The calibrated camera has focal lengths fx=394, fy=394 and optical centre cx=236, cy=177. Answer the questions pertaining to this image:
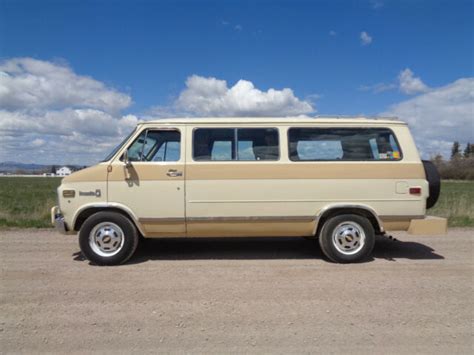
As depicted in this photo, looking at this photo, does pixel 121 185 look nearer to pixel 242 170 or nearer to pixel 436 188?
pixel 242 170

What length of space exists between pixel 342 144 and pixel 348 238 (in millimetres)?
1509

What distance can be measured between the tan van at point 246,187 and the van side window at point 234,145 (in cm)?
2

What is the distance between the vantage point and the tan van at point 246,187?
6.07m

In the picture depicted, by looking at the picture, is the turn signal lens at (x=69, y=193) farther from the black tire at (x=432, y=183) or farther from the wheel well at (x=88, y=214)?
the black tire at (x=432, y=183)

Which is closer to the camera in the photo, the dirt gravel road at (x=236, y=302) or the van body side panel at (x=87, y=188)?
the dirt gravel road at (x=236, y=302)

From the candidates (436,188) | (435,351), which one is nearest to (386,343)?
(435,351)

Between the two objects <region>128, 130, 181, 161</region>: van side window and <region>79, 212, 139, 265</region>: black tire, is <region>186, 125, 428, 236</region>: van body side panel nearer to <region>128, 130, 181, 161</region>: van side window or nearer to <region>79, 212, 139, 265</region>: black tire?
<region>128, 130, 181, 161</region>: van side window

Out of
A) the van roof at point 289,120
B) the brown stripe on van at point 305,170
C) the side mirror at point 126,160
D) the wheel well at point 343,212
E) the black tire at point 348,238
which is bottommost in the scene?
the black tire at point 348,238

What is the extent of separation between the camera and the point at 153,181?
240 inches

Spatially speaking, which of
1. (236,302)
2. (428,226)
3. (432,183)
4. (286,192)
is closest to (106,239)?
(236,302)

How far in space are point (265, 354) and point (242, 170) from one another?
3.27m

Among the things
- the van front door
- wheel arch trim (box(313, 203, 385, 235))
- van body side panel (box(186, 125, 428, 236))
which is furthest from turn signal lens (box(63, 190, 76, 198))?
wheel arch trim (box(313, 203, 385, 235))

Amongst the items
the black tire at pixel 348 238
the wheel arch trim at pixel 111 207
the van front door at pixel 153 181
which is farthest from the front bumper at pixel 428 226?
the wheel arch trim at pixel 111 207

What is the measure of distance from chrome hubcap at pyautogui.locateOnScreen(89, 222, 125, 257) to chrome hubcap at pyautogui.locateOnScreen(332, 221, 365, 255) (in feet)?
11.1
